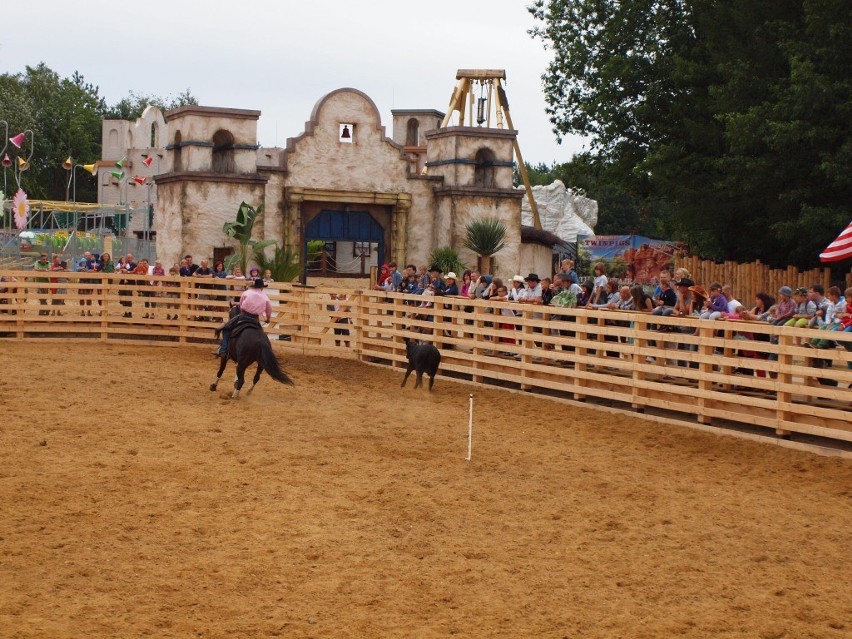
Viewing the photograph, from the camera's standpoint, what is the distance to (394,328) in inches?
817

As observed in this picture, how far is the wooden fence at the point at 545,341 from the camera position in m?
13.1

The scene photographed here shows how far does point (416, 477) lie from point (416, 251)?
74.0 feet

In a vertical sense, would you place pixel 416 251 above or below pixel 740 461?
above

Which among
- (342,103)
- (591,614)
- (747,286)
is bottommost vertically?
(591,614)

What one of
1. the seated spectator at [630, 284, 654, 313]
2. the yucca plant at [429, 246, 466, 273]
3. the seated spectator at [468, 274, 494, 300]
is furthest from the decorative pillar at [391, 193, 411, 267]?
the seated spectator at [630, 284, 654, 313]

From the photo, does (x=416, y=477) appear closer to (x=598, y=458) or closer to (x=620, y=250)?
(x=598, y=458)

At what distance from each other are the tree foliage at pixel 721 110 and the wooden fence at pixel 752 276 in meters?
0.79

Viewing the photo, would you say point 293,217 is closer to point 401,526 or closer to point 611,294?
point 611,294

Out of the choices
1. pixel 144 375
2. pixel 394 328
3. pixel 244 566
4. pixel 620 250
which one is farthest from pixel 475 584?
pixel 620 250

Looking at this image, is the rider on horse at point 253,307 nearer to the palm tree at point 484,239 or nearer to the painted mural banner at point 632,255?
the painted mural banner at point 632,255

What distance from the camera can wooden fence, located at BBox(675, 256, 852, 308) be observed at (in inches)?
955

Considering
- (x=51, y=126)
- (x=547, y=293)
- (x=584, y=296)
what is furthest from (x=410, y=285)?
(x=51, y=126)

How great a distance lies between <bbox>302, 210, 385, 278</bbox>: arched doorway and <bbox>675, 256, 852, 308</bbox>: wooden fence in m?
9.54

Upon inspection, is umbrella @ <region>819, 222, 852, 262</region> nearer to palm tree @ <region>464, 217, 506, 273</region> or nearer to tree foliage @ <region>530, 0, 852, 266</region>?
tree foliage @ <region>530, 0, 852, 266</region>
